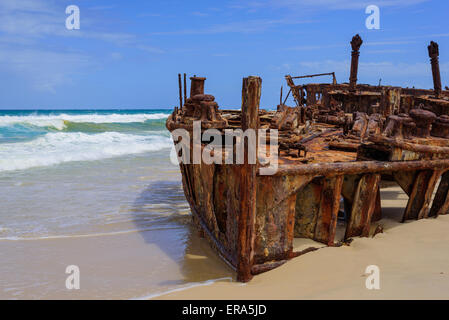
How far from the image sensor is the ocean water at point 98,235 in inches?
196

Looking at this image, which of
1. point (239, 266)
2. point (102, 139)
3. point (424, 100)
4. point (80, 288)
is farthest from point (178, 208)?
point (102, 139)

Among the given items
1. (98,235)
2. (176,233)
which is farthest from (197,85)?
(98,235)

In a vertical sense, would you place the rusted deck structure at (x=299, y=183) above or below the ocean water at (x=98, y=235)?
above

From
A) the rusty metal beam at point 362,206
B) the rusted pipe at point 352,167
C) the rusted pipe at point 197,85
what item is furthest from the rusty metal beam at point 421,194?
the rusted pipe at point 197,85

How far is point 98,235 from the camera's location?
22.4ft

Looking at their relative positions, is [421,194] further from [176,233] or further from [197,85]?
[197,85]

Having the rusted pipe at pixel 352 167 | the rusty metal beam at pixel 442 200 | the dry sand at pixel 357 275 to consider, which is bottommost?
the dry sand at pixel 357 275

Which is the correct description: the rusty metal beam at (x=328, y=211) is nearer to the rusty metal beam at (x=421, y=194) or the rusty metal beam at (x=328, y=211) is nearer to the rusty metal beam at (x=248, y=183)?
the rusty metal beam at (x=248, y=183)

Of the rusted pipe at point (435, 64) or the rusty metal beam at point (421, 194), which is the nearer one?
the rusty metal beam at point (421, 194)

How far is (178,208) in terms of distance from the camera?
28.4 ft

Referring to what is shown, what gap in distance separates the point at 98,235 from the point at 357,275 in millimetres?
4416

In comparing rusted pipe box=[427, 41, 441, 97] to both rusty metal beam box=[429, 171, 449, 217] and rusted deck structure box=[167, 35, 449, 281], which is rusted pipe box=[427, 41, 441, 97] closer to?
rusted deck structure box=[167, 35, 449, 281]

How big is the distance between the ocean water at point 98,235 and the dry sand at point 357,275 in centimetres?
63

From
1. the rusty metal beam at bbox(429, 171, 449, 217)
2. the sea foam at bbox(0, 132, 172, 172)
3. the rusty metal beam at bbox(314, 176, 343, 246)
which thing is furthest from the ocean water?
the rusty metal beam at bbox(429, 171, 449, 217)
